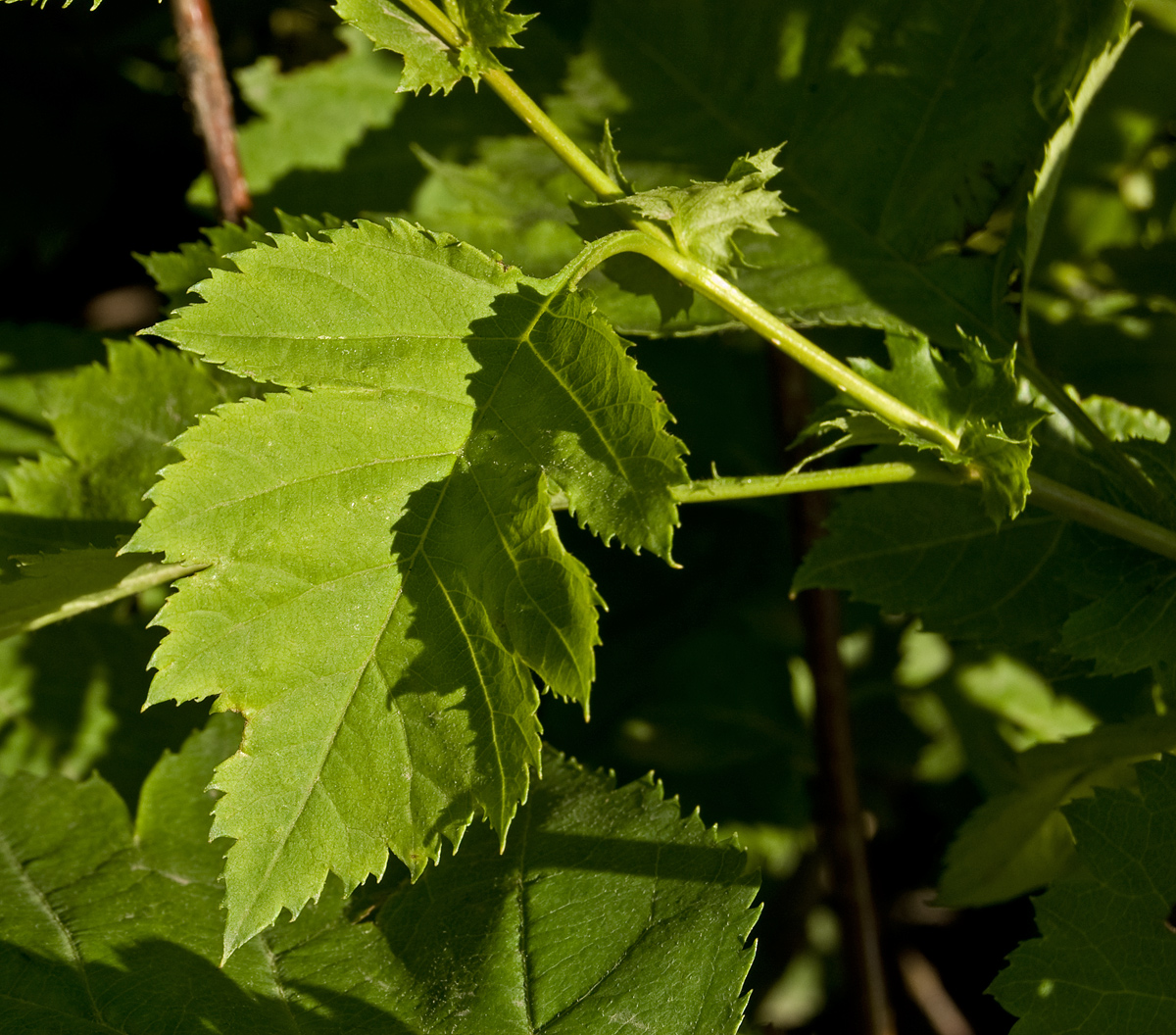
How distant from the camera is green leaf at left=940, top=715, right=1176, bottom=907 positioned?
1.35 meters

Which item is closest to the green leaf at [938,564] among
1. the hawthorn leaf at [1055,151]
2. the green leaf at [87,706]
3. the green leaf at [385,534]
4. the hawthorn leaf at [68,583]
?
the hawthorn leaf at [1055,151]

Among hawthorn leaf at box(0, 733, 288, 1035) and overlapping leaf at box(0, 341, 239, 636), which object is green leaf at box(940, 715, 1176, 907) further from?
overlapping leaf at box(0, 341, 239, 636)

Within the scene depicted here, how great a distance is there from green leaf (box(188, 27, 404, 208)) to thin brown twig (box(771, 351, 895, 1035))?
3.11 feet

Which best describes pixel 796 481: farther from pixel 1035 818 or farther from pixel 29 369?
pixel 29 369

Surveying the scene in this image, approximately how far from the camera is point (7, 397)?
76.0 inches

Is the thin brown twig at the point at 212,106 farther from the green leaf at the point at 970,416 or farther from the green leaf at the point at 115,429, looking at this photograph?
the green leaf at the point at 970,416

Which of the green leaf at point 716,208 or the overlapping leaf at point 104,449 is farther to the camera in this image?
the overlapping leaf at point 104,449

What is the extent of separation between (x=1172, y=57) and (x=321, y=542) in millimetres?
2069

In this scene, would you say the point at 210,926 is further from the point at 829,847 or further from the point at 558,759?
the point at 829,847

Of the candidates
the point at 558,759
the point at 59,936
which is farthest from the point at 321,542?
the point at 59,936

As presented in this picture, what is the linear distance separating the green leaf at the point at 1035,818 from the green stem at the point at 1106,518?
312mm

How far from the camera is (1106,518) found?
3.70ft

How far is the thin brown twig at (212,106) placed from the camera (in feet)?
5.59

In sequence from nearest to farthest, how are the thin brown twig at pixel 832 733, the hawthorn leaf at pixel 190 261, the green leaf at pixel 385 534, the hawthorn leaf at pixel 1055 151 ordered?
the green leaf at pixel 385 534 < the hawthorn leaf at pixel 1055 151 < the hawthorn leaf at pixel 190 261 < the thin brown twig at pixel 832 733
